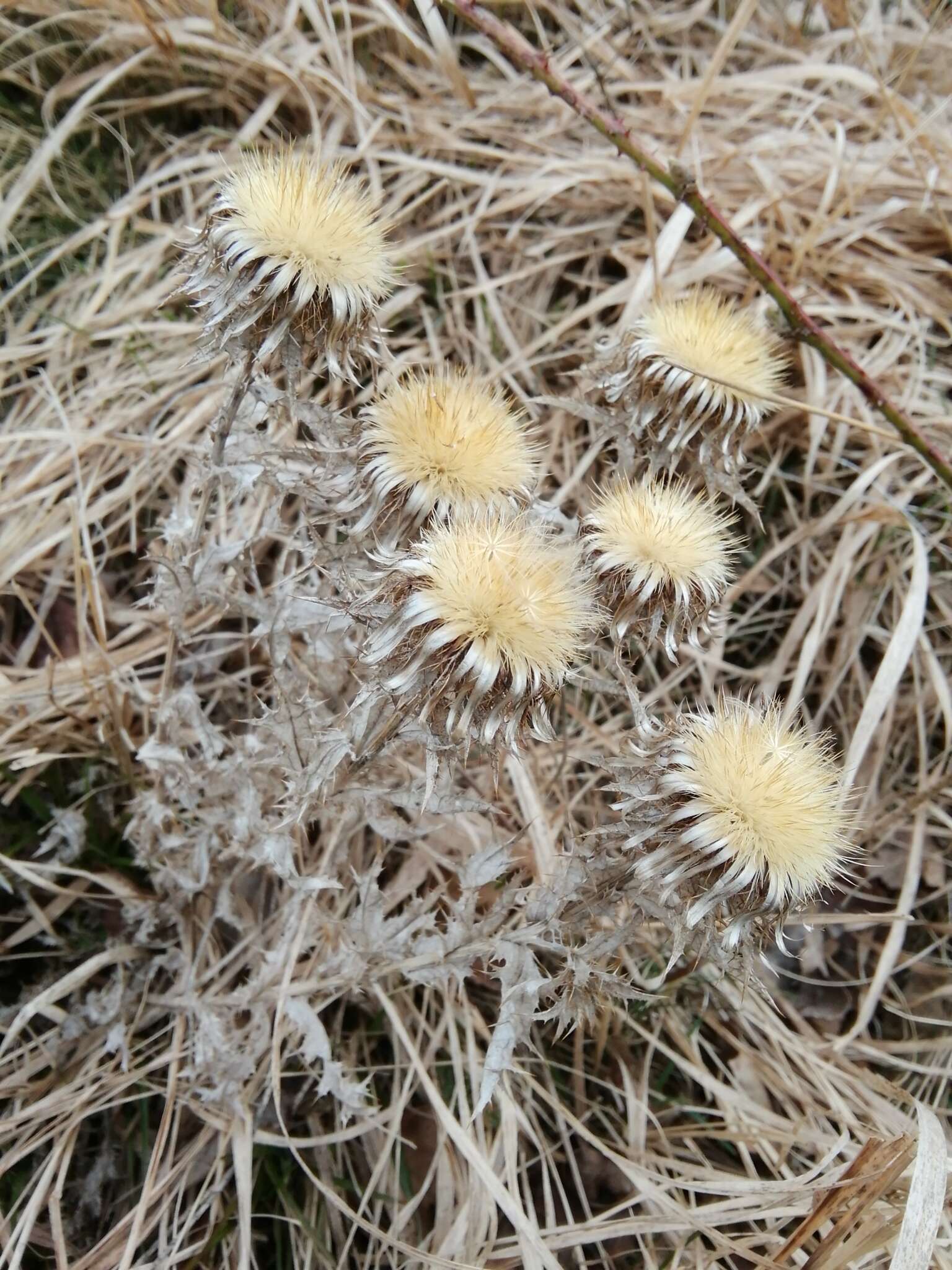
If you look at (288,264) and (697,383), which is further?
(697,383)

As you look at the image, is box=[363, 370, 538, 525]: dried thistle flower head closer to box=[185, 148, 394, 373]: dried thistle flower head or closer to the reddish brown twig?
box=[185, 148, 394, 373]: dried thistle flower head

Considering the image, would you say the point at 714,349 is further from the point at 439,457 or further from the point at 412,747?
the point at 412,747

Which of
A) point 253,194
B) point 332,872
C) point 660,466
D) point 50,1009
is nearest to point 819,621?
point 660,466

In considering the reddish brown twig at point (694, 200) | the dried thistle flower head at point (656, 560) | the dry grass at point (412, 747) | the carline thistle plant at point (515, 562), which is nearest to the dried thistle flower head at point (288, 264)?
the carline thistle plant at point (515, 562)

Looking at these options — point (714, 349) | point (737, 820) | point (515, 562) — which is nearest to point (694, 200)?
point (714, 349)

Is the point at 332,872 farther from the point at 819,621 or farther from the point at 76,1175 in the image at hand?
the point at 819,621

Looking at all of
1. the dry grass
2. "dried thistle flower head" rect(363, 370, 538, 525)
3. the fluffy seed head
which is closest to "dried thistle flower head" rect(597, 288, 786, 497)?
the fluffy seed head
